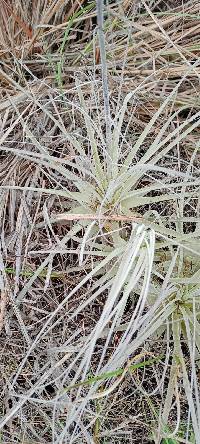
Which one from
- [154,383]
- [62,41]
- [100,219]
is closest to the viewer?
[100,219]

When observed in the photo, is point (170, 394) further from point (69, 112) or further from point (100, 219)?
point (69, 112)

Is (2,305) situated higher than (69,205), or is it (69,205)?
(69,205)

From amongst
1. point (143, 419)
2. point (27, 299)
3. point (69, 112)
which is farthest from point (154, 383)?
point (69, 112)

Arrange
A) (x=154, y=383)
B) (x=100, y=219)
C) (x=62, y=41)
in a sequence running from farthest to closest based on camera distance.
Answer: (x=62, y=41)
(x=154, y=383)
(x=100, y=219)

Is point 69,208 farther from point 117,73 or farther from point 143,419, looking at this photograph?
point 143,419

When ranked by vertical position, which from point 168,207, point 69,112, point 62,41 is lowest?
point 168,207

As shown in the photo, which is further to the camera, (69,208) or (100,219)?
(69,208)

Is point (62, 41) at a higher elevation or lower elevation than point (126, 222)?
higher
